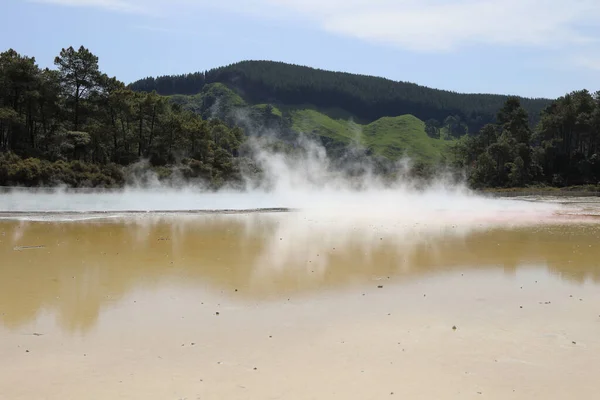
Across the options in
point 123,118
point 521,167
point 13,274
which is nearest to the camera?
point 13,274

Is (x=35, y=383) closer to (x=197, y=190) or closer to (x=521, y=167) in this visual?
(x=197, y=190)

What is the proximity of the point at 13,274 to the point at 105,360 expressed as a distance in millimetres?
5735

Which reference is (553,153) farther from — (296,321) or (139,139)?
(296,321)

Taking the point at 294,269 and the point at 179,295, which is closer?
the point at 179,295

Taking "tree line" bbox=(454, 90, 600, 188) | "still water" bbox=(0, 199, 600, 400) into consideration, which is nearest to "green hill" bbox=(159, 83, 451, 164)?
"tree line" bbox=(454, 90, 600, 188)

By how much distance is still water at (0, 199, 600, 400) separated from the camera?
540 centimetres

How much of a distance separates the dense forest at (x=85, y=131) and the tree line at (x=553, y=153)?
43257 millimetres

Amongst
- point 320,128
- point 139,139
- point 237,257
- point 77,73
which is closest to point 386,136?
point 320,128

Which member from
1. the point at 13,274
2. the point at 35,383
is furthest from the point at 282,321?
the point at 13,274

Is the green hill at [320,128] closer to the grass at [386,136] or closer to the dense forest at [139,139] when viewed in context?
the grass at [386,136]

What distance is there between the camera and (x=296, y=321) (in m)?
7.53

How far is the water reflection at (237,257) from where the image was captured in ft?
30.2

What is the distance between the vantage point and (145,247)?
14.6m

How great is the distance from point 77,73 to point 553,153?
7195cm
